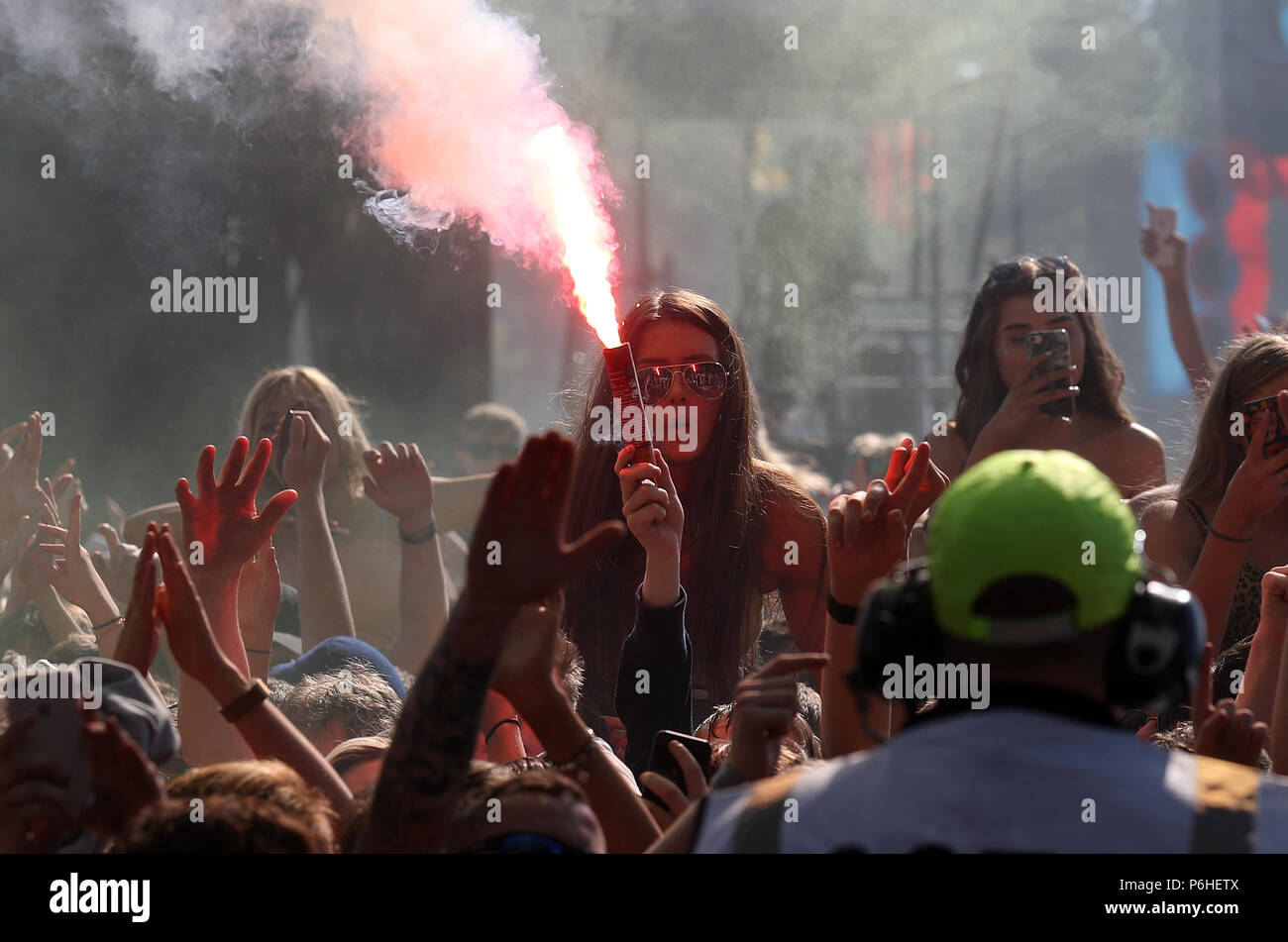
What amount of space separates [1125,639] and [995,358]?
295 cm

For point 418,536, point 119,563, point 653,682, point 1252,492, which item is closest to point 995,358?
point 1252,492

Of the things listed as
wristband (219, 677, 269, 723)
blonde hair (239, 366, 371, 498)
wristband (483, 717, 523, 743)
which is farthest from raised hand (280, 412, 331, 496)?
wristband (219, 677, 269, 723)

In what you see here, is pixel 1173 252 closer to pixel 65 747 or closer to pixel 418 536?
pixel 418 536

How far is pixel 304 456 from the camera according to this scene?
3.93 meters

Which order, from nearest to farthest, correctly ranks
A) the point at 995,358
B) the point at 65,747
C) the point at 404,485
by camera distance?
the point at 65,747 < the point at 404,485 < the point at 995,358

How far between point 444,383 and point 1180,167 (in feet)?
27.0

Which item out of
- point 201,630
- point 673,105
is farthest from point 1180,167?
point 201,630

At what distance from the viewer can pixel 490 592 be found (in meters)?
1.60

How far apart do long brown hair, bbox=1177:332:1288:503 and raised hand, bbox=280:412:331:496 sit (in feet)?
8.07

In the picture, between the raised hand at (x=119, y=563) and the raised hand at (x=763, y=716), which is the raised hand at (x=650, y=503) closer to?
the raised hand at (x=763, y=716)

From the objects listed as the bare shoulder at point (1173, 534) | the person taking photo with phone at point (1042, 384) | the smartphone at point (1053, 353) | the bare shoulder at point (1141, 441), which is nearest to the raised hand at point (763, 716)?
the bare shoulder at point (1173, 534)

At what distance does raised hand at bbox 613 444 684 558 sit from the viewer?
2.83m

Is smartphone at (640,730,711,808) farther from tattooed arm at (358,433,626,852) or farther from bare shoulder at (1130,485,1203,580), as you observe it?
bare shoulder at (1130,485,1203,580)
